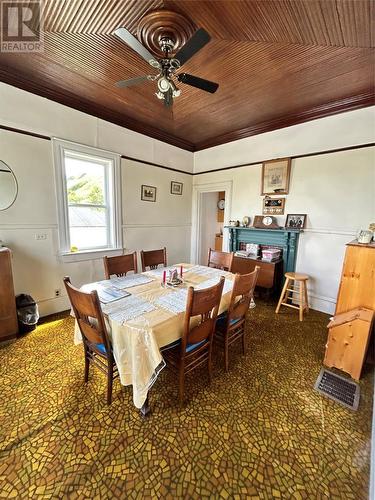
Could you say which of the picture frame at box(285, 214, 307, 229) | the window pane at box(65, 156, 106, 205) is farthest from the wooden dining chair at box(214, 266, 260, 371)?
the window pane at box(65, 156, 106, 205)

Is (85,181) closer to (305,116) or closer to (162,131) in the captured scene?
(162,131)

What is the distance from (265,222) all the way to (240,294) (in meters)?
2.22

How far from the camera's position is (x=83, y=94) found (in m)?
2.69

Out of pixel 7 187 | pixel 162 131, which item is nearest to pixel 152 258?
pixel 7 187

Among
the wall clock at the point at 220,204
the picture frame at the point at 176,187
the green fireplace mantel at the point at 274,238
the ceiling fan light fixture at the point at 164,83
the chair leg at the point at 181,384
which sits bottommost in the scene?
the chair leg at the point at 181,384

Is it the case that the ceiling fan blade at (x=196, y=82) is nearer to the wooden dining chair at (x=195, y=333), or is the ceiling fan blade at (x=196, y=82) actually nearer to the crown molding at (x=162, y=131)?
the wooden dining chair at (x=195, y=333)

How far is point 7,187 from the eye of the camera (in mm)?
2373

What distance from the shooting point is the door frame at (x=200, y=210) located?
4098 millimetres

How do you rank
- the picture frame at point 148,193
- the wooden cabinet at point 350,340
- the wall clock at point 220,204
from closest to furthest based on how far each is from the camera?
the wooden cabinet at point 350,340 < the picture frame at point 148,193 < the wall clock at point 220,204

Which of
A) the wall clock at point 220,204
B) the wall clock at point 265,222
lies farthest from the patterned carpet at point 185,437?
the wall clock at point 220,204

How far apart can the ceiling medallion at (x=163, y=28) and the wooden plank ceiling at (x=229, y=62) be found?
47 mm

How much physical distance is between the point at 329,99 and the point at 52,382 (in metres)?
4.41

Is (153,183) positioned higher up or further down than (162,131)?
further down

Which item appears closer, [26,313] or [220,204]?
[26,313]
